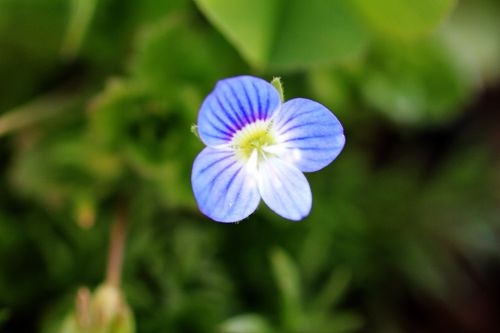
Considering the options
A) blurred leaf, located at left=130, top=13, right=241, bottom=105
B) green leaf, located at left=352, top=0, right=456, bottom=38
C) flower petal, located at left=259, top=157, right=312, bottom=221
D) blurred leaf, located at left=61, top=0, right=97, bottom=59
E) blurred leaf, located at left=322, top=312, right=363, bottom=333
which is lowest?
blurred leaf, located at left=322, top=312, right=363, bottom=333

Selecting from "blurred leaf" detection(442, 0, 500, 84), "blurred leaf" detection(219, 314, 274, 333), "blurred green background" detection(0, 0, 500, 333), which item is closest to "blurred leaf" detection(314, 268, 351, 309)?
"blurred green background" detection(0, 0, 500, 333)

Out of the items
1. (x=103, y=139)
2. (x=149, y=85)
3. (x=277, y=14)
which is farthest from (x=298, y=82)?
(x=103, y=139)

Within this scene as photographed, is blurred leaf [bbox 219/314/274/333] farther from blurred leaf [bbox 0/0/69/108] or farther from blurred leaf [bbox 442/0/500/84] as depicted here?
blurred leaf [bbox 442/0/500/84]

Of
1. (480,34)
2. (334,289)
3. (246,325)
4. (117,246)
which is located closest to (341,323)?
(334,289)

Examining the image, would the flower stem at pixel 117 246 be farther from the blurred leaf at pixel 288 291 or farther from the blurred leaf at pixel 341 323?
the blurred leaf at pixel 341 323

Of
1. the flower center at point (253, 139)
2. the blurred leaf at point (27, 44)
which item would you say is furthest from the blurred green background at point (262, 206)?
the flower center at point (253, 139)

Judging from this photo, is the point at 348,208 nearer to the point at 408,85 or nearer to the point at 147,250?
the point at 408,85

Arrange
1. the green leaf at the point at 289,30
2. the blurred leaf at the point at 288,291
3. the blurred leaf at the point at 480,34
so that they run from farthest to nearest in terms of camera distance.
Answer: the blurred leaf at the point at 480,34 → the blurred leaf at the point at 288,291 → the green leaf at the point at 289,30

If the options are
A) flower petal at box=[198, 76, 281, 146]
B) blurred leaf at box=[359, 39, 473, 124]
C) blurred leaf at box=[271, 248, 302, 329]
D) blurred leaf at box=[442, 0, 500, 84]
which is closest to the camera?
flower petal at box=[198, 76, 281, 146]
